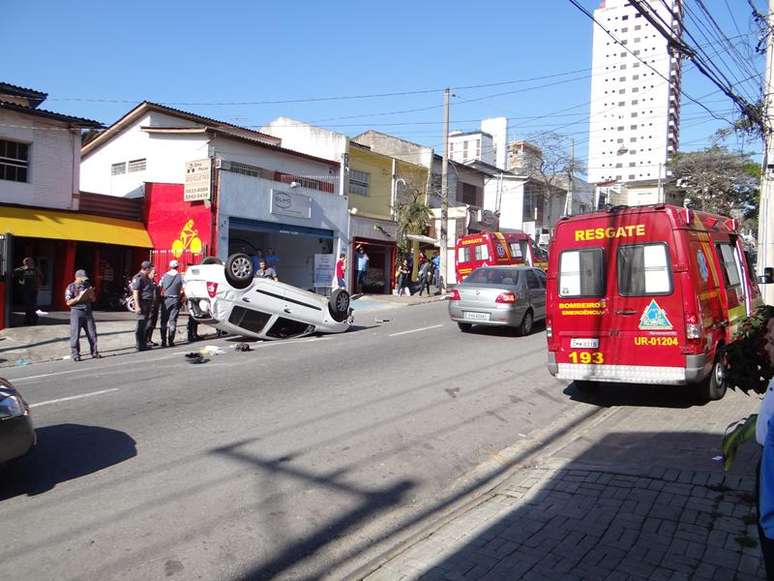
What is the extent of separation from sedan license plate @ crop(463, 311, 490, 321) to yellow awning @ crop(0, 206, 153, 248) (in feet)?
39.0

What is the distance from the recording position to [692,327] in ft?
23.7

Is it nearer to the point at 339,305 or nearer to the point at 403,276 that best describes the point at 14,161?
the point at 339,305

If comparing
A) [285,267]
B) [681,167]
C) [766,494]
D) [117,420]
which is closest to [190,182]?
[285,267]

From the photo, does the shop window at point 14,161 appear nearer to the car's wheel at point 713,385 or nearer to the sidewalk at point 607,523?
the sidewalk at point 607,523

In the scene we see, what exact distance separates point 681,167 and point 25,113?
45699 mm

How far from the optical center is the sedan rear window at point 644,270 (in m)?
7.46

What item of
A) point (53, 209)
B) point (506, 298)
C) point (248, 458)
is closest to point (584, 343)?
point (248, 458)

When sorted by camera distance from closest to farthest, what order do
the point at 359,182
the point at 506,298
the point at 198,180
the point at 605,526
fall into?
the point at 605,526 → the point at 506,298 → the point at 198,180 → the point at 359,182

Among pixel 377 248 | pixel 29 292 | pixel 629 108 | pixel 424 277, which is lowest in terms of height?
pixel 29 292

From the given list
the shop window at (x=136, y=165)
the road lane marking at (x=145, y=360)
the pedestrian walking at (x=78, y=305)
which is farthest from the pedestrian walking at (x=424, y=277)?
the pedestrian walking at (x=78, y=305)

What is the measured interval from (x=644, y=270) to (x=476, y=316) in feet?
21.0

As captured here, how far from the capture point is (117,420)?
22.4 feet

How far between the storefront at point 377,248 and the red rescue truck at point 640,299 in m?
18.4

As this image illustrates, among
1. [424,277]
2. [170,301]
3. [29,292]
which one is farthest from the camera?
[424,277]
